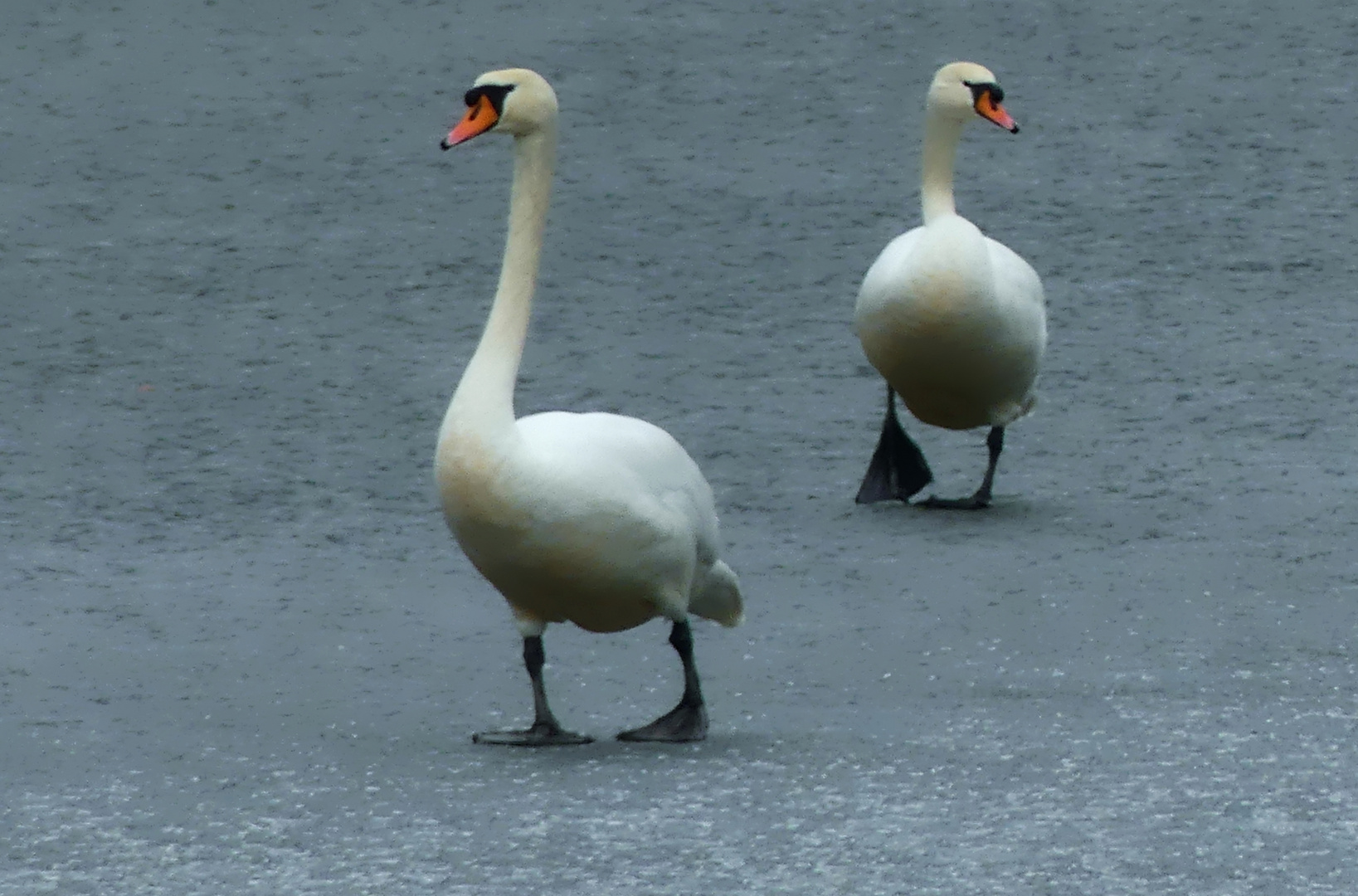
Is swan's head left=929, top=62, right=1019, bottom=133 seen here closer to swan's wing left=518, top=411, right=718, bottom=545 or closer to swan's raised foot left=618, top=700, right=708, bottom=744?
swan's wing left=518, top=411, right=718, bottom=545

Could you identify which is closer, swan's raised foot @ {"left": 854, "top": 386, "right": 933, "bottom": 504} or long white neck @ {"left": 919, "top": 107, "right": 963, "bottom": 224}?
swan's raised foot @ {"left": 854, "top": 386, "right": 933, "bottom": 504}

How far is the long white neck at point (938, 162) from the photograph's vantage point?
32.8 ft

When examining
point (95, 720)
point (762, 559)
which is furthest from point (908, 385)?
point (95, 720)

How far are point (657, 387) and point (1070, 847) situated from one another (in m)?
5.17

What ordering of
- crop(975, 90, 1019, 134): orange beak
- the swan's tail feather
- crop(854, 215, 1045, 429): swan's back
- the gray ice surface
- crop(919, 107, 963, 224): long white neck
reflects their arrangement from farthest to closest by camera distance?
crop(975, 90, 1019, 134): orange beak → crop(919, 107, 963, 224): long white neck → crop(854, 215, 1045, 429): swan's back → the swan's tail feather → the gray ice surface

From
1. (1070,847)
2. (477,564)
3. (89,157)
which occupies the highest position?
(89,157)

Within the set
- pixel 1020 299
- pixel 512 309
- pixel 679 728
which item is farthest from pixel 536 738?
pixel 1020 299

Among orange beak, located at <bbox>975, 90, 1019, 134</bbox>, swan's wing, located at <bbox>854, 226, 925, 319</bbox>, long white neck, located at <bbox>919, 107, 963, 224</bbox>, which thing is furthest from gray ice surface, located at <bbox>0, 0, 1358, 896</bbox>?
orange beak, located at <bbox>975, 90, 1019, 134</bbox>

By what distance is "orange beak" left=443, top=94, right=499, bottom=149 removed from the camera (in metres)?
6.93

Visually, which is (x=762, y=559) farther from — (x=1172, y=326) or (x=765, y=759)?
(x=1172, y=326)

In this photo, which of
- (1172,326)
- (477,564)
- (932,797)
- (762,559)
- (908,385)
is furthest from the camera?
(1172,326)

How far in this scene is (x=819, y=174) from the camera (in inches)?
526

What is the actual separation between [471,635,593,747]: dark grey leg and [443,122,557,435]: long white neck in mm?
565

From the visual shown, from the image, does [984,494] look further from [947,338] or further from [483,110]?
[483,110]
